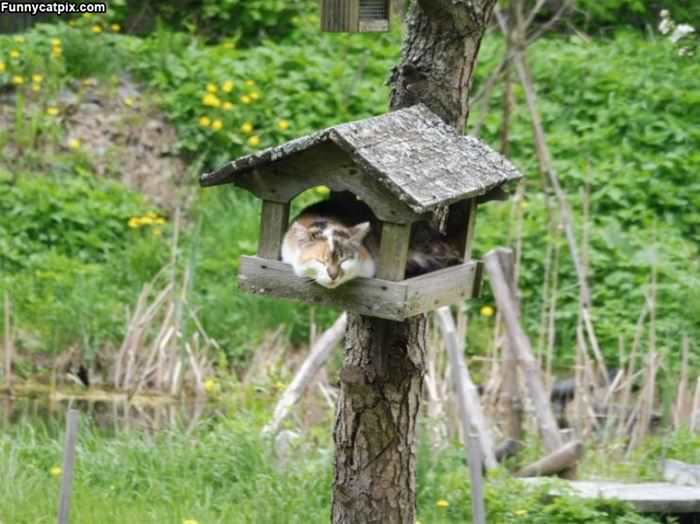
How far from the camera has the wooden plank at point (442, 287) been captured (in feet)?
14.8

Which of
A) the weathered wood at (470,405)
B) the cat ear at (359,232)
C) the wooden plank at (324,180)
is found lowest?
the weathered wood at (470,405)

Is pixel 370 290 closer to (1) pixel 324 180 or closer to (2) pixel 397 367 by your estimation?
(1) pixel 324 180

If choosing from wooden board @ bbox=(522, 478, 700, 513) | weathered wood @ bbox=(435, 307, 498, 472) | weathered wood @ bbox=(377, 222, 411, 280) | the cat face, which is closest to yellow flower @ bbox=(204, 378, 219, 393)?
weathered wood @ bbox=(435, 307, 498, 472)

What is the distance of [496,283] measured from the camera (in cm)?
759

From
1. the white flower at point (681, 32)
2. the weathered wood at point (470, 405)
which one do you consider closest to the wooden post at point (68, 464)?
the weathered wood at point (470, 405)

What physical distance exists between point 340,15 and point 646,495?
304cm

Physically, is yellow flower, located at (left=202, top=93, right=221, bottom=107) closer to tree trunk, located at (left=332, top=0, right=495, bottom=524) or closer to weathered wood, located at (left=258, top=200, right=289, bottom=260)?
tree trunk, located at (left=332, top=0, right=495, bottom=524)

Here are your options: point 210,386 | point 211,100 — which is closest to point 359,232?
point 210,386

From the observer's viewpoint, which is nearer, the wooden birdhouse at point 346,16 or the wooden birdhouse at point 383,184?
the wooden birdhouse at point 383,184

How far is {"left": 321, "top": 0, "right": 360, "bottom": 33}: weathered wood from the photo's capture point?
4.95 metres

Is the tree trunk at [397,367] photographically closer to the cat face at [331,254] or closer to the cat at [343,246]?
the cat at [343,246]

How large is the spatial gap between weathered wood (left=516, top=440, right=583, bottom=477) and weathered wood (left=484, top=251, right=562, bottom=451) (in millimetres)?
172

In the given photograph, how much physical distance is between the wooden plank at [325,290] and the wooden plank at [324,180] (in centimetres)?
23

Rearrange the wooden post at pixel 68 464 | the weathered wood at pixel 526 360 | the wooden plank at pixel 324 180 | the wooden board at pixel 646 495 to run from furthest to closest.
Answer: the weathered wood at pixel 526 360, the wooden board at pixel 646 495, the wooden post at pixel 68 464, the wooden plank at pixel 324 180
